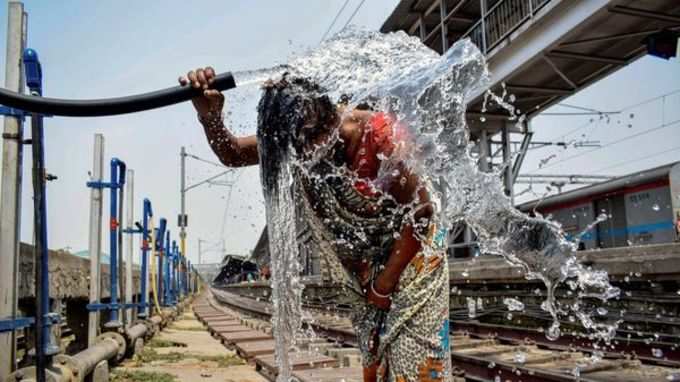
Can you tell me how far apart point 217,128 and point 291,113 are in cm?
32

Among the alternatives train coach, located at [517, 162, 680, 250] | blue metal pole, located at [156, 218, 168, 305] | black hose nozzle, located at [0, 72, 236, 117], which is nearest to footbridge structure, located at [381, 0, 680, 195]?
train coach, located at [517, 162, 680, 250]

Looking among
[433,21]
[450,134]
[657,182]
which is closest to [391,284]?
[450,134]

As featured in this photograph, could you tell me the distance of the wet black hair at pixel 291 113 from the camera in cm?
228

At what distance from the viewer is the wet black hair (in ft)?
7.47

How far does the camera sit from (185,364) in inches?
296

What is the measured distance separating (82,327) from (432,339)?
7850 mm

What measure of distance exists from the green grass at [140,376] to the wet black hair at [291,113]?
14.6ft

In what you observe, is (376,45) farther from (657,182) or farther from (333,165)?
(657,182)

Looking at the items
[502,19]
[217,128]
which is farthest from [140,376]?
[502,19]

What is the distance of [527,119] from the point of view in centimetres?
1725

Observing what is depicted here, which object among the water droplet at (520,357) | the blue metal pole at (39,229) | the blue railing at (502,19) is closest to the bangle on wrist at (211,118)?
the blue metal pole at (39,229)

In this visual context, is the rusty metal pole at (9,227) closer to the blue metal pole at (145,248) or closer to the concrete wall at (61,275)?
the concrete wall at (61,275)

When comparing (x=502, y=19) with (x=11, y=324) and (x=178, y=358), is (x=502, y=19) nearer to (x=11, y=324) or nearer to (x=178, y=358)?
(x=178, y=358)

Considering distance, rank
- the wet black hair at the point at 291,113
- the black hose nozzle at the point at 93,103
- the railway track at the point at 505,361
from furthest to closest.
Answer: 1. the railway track at the point at 505,361
2. the wet black hair at the point at 291,113
3. the black hose nozzle at the point at 93,103
